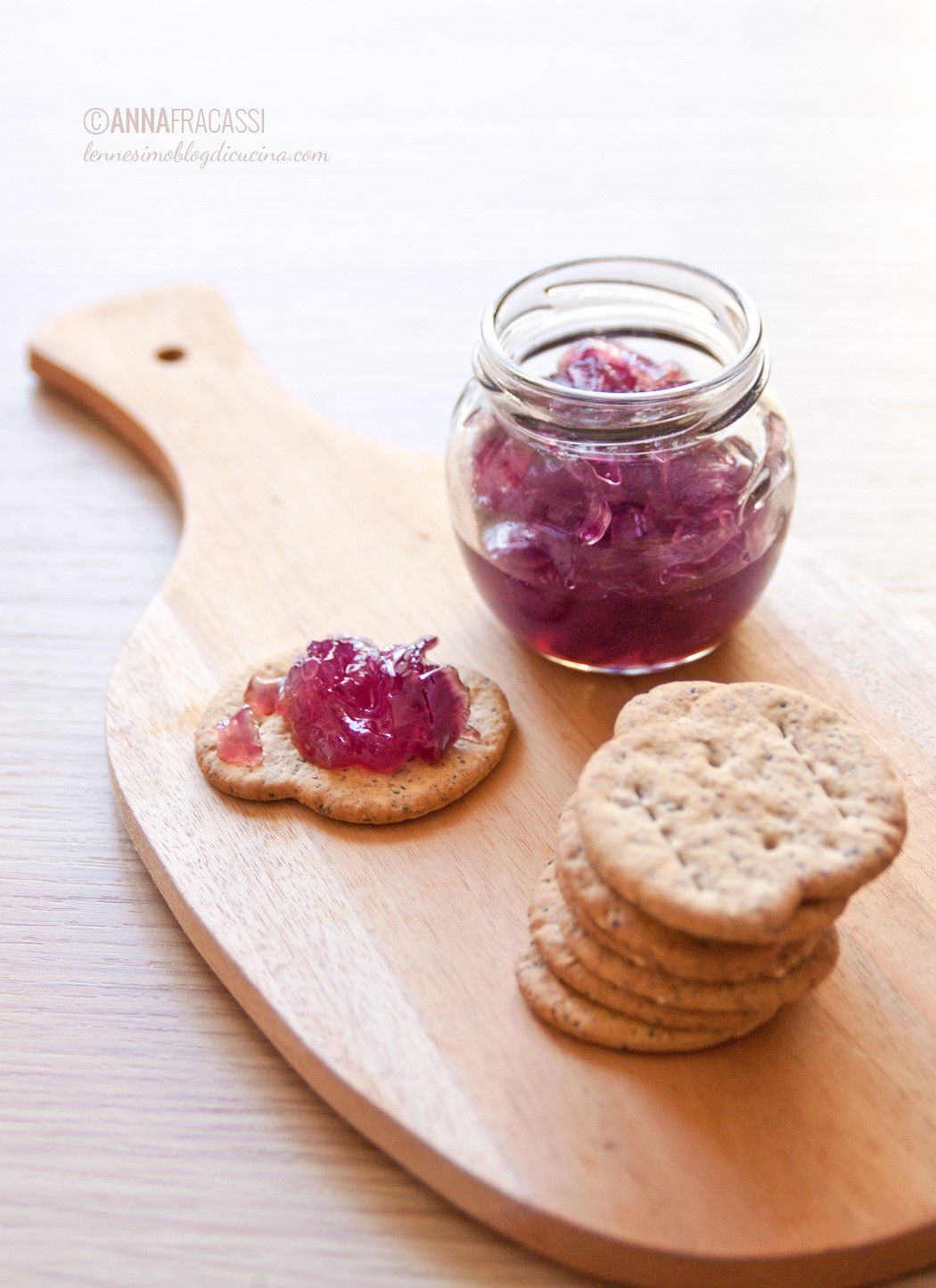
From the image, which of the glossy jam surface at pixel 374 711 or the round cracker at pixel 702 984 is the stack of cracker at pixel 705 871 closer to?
the round cracker at pixel 702 984

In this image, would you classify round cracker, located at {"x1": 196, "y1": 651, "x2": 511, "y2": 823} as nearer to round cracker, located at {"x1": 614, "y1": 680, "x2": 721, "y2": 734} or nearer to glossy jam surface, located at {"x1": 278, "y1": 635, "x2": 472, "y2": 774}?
glossy jam surface, located at {"x1": 278, "y1": 635, "x2": 472, "y2": 774}

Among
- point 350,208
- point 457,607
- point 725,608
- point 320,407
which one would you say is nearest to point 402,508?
point 457,607

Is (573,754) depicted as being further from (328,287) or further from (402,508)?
(328,287)

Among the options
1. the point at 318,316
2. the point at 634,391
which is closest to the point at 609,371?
the point at 634,391

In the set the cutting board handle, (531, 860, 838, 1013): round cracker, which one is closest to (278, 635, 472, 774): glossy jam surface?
(531, 860, 838, 1013): round cracker

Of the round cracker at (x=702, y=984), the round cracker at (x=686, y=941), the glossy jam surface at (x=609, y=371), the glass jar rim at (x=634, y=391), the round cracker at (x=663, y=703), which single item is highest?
the glass jar rim at (x=634, y=391)

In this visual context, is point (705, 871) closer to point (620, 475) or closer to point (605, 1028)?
point (605, 1028)

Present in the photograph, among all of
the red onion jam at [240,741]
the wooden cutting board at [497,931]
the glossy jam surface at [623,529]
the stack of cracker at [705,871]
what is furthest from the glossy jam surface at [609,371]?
the red onion jam at [240,741]
